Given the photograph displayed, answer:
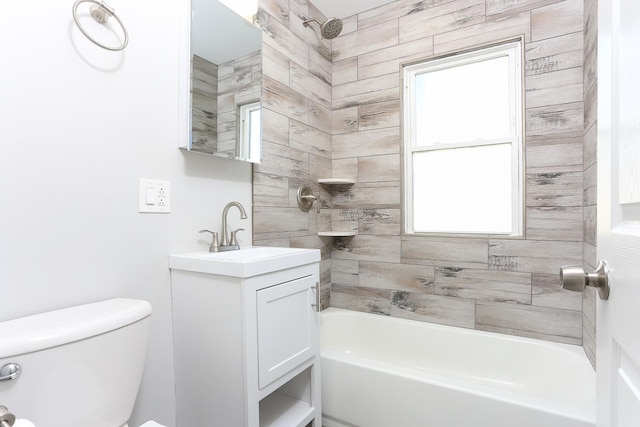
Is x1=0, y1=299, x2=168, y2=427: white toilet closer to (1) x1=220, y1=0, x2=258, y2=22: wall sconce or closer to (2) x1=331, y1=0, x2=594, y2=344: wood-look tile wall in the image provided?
(1) x1=220, y1=0, x2=258, y2=22: wall sconce

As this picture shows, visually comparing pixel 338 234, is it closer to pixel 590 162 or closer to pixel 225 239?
pixel 225 239

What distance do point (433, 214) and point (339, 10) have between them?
5.43 feet

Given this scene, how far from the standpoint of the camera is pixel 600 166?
67 centimetres

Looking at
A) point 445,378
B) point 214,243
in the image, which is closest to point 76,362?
point 214,243

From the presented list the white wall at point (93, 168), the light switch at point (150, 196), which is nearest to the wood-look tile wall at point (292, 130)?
the white wall at point (93, 168)

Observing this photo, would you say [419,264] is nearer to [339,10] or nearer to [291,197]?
[291,197]

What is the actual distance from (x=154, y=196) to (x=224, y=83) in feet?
2.14

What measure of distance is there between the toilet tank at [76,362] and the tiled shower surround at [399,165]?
953mm

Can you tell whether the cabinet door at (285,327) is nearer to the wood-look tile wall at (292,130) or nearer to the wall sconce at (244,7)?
the wood-look tile wall at (292,130)

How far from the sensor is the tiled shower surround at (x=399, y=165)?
1.78 metres

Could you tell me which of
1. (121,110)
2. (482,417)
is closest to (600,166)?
(482,417)

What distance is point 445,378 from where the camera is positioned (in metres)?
1.45

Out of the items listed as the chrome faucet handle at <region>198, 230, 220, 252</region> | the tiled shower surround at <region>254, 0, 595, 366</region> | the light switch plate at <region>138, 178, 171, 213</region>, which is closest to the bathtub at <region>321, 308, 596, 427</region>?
the tiled shower surround at <region>254, 0, 595, 366</region>

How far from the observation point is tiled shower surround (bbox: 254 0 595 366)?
1.78 metres
